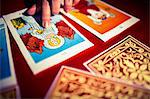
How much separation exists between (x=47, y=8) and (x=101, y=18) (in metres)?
0.27

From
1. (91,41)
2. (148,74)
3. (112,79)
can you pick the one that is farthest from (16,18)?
(148,74)

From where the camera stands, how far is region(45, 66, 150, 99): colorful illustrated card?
0.59m

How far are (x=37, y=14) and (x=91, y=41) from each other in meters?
0.29

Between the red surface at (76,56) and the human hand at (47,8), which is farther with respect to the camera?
the human hand at (47,8)

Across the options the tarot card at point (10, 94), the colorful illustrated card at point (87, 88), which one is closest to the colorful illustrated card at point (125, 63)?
the colorful illustrated card at point (87, 88)

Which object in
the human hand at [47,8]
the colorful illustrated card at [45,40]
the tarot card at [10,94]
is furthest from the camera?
the human hand at [47,8]

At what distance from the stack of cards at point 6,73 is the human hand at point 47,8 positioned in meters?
0.18

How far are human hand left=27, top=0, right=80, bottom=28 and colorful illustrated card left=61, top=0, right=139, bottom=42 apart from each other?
0.04m

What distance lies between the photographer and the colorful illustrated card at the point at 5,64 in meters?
0.59

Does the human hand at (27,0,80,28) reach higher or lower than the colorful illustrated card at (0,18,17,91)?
higher

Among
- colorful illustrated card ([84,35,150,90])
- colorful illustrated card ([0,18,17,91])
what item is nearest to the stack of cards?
colorful illustrated card ([0,18,17,91])

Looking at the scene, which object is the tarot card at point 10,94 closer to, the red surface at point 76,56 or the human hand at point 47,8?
the red surface at point 76,56

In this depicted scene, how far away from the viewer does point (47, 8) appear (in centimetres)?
82

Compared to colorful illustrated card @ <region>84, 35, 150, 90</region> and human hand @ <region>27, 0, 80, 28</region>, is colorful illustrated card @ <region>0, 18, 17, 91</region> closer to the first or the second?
human hand @ <region>27, 0, 80, 28</region>
